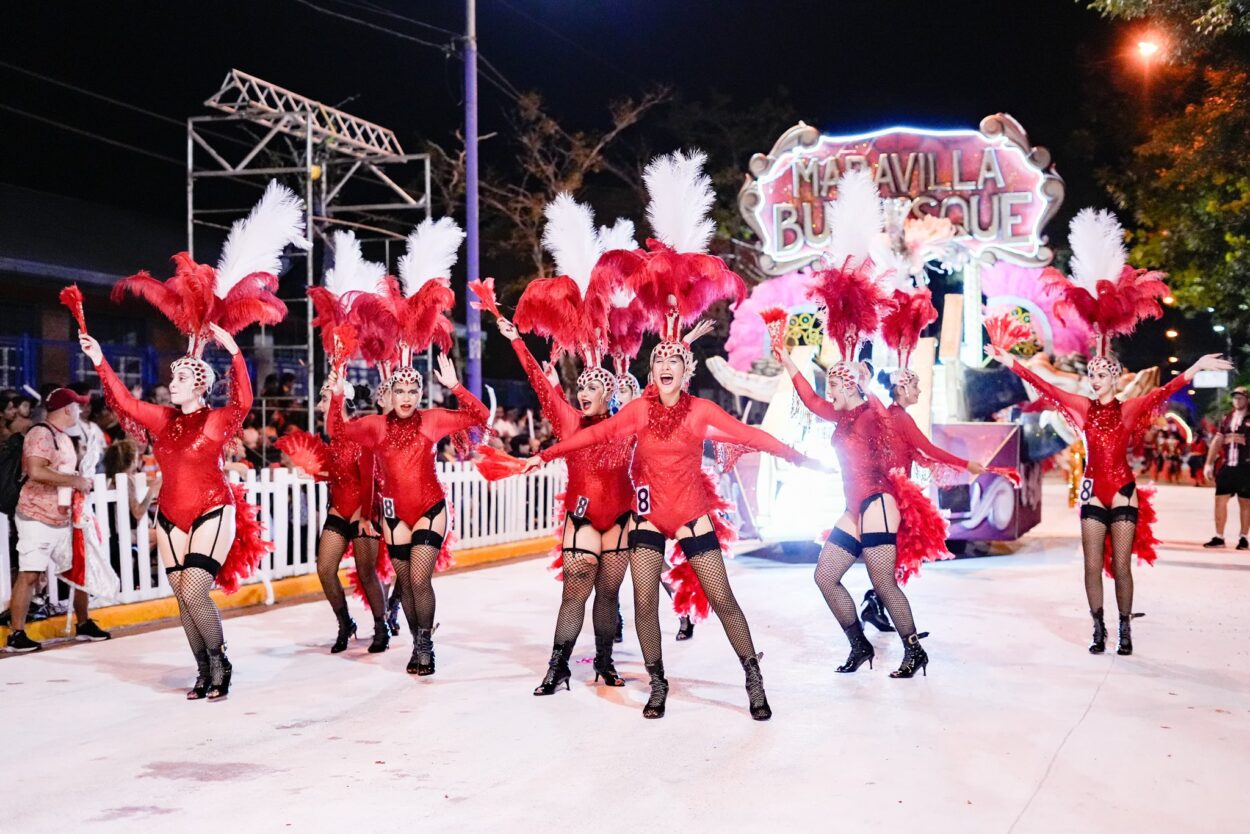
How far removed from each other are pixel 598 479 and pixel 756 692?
1.44 meters

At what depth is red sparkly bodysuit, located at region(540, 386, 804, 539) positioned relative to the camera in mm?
6324

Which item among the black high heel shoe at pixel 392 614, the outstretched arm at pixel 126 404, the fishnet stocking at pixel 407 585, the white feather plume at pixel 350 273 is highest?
the white feather plume at pixel 350 273

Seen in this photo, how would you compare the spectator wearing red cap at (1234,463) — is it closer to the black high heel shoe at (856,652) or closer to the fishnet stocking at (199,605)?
the black high heel shoe at (856,652)

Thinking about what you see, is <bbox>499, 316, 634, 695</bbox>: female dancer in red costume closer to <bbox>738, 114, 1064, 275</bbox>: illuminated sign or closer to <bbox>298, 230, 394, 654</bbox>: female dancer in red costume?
<bbox>298, 230, 394, 654</bbox>: female dancer in red costume

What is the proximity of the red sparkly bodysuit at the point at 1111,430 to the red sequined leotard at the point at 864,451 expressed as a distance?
145cm

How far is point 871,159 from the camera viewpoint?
1511 centimetres

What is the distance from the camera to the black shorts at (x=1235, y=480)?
14.0 meters

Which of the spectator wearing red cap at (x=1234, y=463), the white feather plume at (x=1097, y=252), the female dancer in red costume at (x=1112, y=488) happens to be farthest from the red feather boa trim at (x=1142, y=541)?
the spectator wearing red cap at (x=1234, y=463)

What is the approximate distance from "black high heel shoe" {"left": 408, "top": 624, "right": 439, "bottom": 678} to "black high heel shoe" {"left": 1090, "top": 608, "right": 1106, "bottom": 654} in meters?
4.04

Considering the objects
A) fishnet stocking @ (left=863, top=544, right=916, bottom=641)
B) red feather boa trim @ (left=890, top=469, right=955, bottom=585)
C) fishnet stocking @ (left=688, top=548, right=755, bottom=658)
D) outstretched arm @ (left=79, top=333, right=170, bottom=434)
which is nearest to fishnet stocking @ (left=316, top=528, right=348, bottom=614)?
outstretched arm @ (left=79, top=333, right=170, bottom=434)

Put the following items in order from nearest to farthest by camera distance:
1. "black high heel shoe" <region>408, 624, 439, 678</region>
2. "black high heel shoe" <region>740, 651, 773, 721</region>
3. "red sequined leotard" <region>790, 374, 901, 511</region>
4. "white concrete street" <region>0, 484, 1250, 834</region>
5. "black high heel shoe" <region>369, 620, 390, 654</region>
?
"white concrete street" <region>0, 484, 1250, 834</region>, "black high heel shoe" <region>740, 651, 773, 721</region>, "red sequined leotard" <region>790, 374, 901, 511</region>, "black high heel shoe" <region>408, 624, 439, 678</region>, "black high heel shoe" <region>369, 620, 390, 654</region>

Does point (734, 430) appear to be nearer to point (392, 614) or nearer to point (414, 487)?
point (414, 487)

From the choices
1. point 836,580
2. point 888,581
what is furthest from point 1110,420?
point 836,580

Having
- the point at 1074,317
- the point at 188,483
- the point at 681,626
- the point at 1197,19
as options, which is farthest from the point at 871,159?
the point at 188,483
